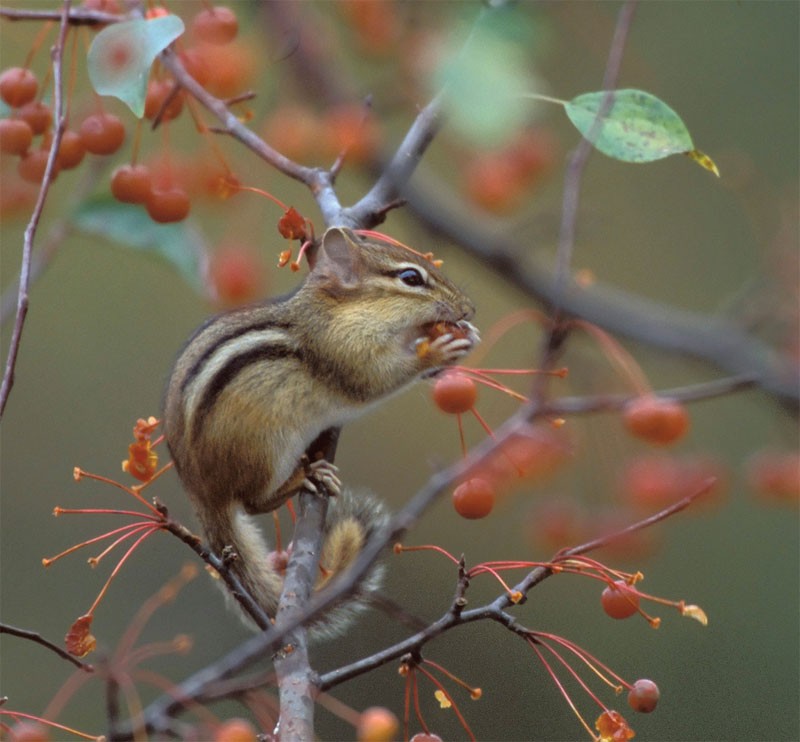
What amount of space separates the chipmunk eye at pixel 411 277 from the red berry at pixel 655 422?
3.05 feet

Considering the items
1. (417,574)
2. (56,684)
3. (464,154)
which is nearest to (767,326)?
(464,154)

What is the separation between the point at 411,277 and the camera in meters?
2.32

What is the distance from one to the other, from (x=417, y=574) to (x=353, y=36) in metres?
2.26

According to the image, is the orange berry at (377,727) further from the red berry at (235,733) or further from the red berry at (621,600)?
the red berry at (621,600)

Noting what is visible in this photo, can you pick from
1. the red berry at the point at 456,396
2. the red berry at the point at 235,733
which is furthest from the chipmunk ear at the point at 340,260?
the red berry at the point at 235,733

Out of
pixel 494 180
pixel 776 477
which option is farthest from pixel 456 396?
pixel 494 180

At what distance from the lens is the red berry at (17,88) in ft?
6.21

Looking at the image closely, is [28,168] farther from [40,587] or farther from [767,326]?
[40,587]

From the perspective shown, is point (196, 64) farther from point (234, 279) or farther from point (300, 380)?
point (234, 279)

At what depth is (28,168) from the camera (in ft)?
6.23

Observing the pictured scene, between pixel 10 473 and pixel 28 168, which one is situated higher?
pixel 28 168

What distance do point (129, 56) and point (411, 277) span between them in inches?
34.8

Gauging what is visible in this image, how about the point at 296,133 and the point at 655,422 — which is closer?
the point at 655,422

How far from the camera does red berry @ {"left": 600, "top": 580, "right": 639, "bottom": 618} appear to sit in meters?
1.46
